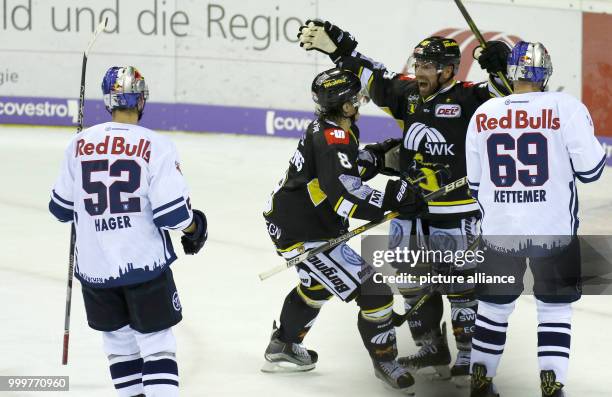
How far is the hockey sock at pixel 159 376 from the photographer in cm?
423

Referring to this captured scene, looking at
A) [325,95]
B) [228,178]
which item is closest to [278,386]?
[325,95]

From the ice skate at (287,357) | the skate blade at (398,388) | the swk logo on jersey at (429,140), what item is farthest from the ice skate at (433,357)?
the swk logo on jersey at (429,140)

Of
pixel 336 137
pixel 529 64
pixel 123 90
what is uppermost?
pixel 529 64

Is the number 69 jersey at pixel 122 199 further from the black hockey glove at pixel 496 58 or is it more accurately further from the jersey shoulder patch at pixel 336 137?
the black hockey glove at pixel 496 58

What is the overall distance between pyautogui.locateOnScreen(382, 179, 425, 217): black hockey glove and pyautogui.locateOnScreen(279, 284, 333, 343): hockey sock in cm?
56

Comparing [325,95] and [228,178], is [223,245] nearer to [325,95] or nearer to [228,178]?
[228,178]

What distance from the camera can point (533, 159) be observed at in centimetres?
448

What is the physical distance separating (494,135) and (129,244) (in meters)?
1.43

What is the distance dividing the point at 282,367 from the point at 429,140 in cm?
120

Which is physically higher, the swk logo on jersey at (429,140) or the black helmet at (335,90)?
the black helmet at (335,90)

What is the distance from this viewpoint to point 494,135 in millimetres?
4527

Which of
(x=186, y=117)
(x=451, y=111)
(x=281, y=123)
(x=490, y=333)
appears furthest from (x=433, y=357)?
(x=186, y=117)

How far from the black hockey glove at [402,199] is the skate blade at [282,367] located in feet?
2.93

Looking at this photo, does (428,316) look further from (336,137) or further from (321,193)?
(336,137)
